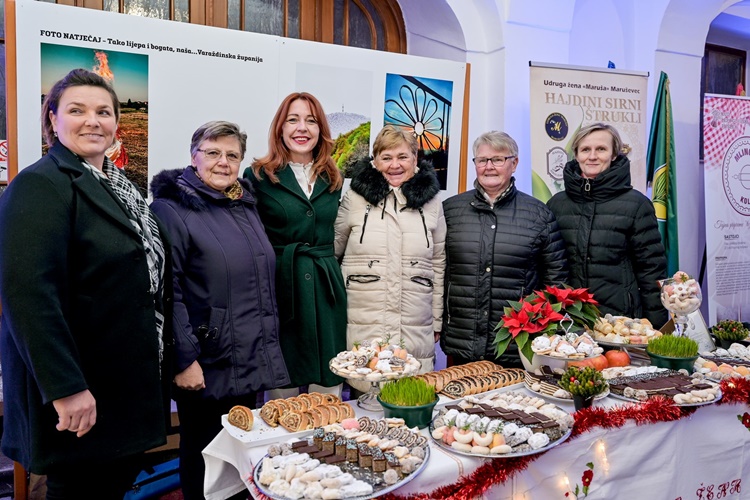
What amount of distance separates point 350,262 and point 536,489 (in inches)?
51.1

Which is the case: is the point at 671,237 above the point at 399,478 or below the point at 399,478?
above

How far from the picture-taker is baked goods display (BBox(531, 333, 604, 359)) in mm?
2217

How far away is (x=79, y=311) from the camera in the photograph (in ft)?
5.49

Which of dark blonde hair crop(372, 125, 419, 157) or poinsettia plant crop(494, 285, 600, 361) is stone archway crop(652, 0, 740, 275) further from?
poinsettia plant crop(494, 285, 600, 361)

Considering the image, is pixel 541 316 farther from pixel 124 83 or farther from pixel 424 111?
pixel 124 83

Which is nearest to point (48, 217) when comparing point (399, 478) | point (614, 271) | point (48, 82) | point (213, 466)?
point (213, 466)

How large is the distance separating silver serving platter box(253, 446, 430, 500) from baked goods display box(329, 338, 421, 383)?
1.25ft

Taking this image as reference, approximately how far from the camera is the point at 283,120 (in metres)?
2.64

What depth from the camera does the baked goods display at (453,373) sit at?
7.26ft

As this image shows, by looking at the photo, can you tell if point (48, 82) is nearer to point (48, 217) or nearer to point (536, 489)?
point (48, 217)

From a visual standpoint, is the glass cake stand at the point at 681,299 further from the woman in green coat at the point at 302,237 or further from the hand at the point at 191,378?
the hand at the point at 191,378

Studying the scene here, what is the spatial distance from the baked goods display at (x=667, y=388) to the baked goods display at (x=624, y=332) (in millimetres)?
233

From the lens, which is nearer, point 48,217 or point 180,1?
point 48,217

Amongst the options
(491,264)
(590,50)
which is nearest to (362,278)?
(491,264)
